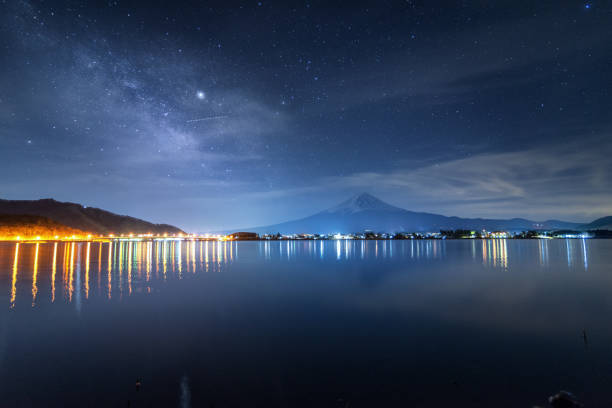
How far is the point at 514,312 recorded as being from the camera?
14680mm

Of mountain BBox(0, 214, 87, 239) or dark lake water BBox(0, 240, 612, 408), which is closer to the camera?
dark lake water BBox(0, 240, 612, 408)

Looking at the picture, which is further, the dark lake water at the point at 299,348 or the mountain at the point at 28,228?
the mountain at the point at 28,228

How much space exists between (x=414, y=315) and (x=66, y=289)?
1997cm

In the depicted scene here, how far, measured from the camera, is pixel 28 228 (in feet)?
479

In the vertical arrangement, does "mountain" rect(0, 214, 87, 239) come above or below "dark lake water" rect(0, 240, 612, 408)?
above

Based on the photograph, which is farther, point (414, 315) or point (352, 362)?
point (414, 315)

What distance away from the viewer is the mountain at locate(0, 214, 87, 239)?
449 ft

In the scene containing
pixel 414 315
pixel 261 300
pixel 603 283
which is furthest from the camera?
pixel 603 283

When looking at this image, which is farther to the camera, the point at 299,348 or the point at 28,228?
the point at 28,228

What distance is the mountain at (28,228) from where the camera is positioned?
449 feet

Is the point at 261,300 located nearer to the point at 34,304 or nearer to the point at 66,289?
the point at 34,304

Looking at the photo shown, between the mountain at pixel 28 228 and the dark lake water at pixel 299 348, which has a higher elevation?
the mountain at pixel 28 228

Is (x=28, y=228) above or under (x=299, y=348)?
above

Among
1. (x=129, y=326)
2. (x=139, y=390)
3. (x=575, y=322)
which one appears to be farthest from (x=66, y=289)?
(x=575, y=322)
